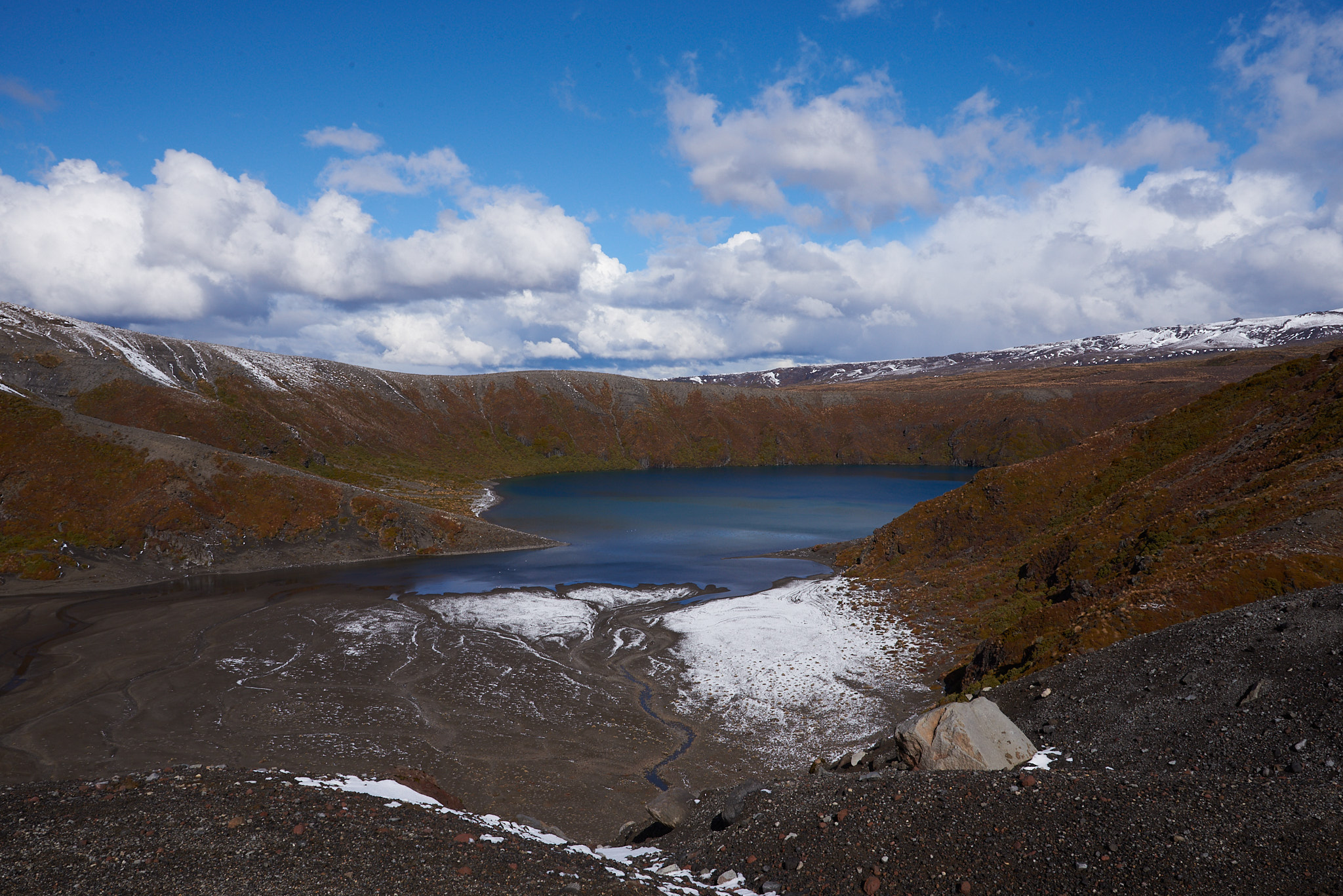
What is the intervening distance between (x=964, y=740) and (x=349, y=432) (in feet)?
435

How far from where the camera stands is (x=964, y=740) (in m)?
14.3

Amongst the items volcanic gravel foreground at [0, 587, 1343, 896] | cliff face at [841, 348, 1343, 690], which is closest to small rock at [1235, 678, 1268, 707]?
volcanic gravel foreground at [0, 587, 1343, 896]

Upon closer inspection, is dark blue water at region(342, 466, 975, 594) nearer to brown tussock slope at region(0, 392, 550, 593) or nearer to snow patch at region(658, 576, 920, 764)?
brown tussock slope at region(0, 392, 550, 593)

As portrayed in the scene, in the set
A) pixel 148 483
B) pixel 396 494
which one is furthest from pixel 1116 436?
pixel 396 494

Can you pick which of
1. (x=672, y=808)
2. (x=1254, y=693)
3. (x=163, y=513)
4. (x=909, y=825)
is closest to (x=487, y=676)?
(x=672, y=808)

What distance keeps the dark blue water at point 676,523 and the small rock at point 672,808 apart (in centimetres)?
3009

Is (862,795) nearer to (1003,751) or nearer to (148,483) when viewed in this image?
(1003,751)

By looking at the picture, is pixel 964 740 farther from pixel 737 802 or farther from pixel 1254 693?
pixel 1254 693

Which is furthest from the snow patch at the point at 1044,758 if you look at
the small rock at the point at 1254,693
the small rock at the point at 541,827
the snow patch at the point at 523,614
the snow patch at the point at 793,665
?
the snow patch at the point at 523,614

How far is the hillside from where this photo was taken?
55375 mm

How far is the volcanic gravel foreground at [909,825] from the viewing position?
934 cm

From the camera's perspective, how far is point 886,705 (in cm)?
2650

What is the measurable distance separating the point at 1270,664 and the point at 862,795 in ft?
30.3

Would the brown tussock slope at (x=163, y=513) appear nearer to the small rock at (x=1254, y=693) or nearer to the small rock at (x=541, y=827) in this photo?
the small rock at (x=541, y=827)
